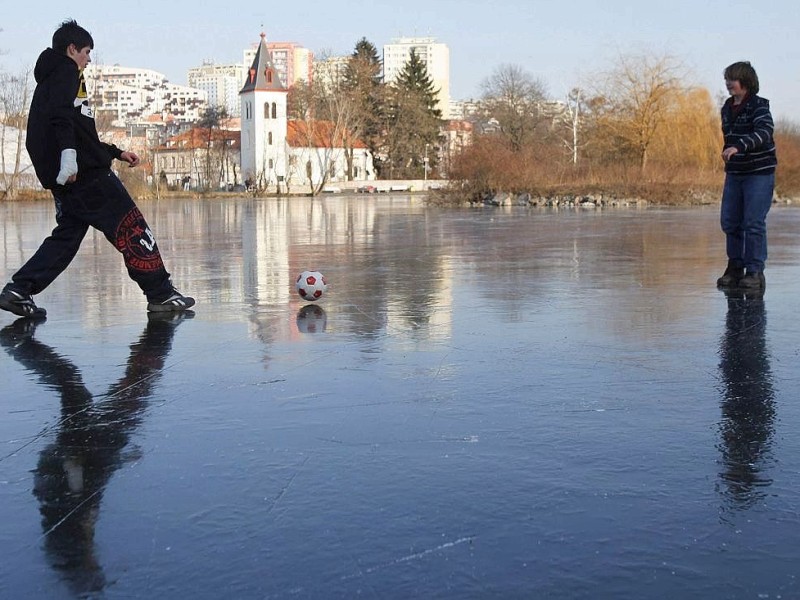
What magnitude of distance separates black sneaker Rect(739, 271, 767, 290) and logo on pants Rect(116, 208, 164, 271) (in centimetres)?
459

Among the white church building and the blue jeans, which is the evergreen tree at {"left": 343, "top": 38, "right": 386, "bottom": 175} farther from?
the blue jeans

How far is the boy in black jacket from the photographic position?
7234 millimetres

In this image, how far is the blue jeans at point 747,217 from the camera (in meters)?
9.02

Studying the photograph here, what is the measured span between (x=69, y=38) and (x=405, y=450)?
476cm

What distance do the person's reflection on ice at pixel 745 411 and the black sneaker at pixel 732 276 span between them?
1.79 m

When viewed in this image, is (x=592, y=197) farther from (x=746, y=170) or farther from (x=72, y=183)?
(x=72, y=183)

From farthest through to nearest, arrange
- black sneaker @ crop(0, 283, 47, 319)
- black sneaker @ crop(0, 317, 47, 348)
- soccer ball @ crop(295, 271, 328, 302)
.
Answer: soccer ball @ crop(295, 271, 328, 302), black sneaker @ crop(0, 283, 47, 319), black sneaker @ crop(0, 317, 47, 348)

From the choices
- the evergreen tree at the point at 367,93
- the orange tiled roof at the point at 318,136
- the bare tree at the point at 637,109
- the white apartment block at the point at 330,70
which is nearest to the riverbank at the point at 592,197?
the bare tree at the point at 637,109

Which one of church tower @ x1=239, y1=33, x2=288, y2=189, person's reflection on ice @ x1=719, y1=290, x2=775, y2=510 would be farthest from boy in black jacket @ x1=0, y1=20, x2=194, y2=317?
church tower @ x1=239, y1=33, x2=288, y2=189

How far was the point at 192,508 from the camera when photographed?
3133mm

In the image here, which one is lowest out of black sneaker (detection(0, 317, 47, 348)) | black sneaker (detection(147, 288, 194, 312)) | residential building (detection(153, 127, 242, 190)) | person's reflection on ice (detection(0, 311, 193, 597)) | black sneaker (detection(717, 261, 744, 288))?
person's reflection on ice (detection(0, 311, 193, 597))

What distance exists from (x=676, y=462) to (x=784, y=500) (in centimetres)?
48

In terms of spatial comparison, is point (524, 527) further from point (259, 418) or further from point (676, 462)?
point (259, 418)

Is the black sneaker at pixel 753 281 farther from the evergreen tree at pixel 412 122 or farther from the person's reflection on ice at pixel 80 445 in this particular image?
the evergreen tree at pixel 412 122
